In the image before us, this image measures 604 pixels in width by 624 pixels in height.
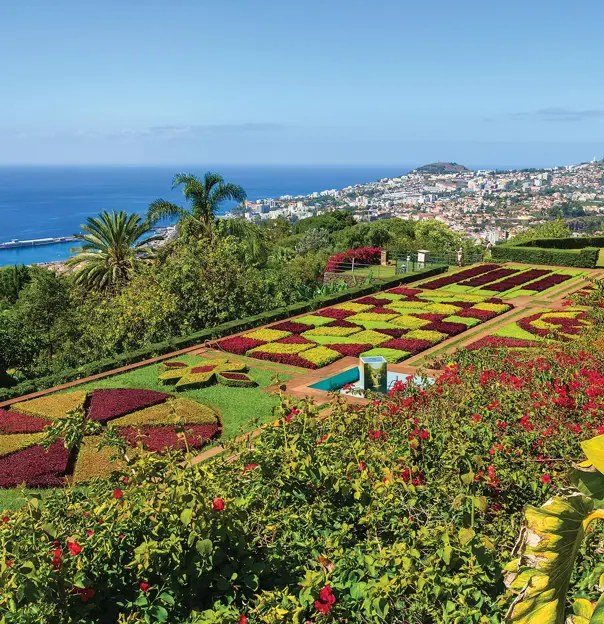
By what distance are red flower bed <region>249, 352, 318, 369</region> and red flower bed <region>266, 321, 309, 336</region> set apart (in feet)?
8.75

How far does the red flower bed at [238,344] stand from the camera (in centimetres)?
1752

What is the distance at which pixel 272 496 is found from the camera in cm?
538

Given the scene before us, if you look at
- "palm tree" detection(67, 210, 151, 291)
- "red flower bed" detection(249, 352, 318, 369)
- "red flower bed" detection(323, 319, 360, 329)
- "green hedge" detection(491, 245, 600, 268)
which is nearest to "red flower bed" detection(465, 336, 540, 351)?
"red flower bed" detection(323, 319, 360, 329)

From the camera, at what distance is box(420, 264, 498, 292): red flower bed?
2717 centimetres

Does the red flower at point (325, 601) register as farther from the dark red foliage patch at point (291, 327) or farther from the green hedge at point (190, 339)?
the dark red foliage patch at point (291, 327)

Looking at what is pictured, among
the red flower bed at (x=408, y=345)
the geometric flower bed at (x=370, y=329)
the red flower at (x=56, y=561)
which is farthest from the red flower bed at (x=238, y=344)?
the red flower at (x=56, y=561)

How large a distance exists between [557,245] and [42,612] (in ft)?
122

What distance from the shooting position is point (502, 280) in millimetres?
28312

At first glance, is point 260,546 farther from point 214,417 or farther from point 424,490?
point 214,417

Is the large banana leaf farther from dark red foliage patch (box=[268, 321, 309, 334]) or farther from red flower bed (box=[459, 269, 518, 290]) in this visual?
red flower bed (box=[459, 269, 518, 290])

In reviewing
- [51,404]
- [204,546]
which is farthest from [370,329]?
→ [204,546]

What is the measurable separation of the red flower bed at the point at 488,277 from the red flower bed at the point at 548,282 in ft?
6.23

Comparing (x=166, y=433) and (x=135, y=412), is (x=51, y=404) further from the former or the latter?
(x=166, y=433)

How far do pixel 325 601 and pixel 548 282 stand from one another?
2639 centimetres
